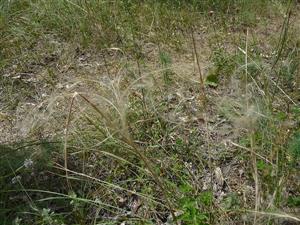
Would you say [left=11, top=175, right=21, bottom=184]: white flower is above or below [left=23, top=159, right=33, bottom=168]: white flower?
below

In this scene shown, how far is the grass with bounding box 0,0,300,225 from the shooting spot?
80.4 inches

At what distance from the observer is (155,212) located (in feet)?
7.06

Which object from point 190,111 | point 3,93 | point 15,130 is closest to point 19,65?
point 3,93

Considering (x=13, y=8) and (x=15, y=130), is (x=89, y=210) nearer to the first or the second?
(x=15, y=130)

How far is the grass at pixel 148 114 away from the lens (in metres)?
2.04

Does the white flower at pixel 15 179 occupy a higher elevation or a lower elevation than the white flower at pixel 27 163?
lower

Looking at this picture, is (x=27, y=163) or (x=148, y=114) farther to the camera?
(x=148, y=114)

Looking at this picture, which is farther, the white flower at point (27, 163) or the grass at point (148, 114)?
the white flower at point (27, 163)

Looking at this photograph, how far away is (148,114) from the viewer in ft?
8.86

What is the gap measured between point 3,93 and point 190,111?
1396mm

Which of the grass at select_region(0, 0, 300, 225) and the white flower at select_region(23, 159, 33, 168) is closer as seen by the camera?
the grass at select_region(0, 0, 300, 225)

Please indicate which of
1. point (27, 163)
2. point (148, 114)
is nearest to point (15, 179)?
point (27, 163)

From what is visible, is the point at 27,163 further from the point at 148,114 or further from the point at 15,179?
the point at 148,114

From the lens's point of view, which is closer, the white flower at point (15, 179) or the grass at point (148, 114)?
the grass at point (148, 114)
